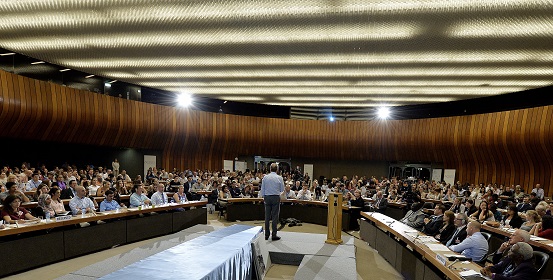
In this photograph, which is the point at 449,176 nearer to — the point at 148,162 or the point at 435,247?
the point at 435,247

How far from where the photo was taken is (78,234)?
6.13m

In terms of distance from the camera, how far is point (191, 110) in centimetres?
1777

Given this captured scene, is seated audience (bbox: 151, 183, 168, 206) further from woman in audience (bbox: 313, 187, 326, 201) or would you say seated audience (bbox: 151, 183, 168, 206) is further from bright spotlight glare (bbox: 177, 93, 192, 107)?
bright spotlight glare (bbox: 177, 93, 192, 107)

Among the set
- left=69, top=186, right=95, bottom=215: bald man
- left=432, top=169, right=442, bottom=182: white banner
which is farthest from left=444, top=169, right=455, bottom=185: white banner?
left=69, top=186, right=95, bottom=215: bald man

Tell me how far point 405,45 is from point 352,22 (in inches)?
85.4

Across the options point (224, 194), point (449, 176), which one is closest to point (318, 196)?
point (224, 194)

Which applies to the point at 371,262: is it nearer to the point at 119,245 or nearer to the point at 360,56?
the point at 119,245

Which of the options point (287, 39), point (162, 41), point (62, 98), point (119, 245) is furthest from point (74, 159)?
point (287, 39)

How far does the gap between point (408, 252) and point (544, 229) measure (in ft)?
8.48

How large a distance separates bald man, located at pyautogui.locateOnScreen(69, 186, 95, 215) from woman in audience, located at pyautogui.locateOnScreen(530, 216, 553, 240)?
8.29 metres

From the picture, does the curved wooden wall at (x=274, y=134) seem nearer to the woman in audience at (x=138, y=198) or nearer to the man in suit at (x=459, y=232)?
the woman in audience at (x=138, y=198)

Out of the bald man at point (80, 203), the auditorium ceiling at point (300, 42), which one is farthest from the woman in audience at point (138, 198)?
the auditorium ceiling at point (300, 42)

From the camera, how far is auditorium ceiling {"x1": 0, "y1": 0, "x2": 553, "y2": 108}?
7.23 meters

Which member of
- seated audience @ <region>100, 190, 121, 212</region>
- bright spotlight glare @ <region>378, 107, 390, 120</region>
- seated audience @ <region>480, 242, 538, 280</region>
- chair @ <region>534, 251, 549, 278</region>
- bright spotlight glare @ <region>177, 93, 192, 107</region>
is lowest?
seated audience @ <region>100, 190, 121, 212</region>
